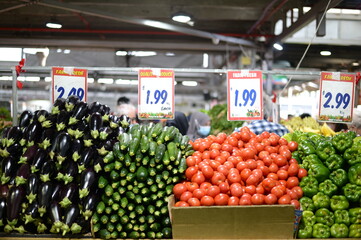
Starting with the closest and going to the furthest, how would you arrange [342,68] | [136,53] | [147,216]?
[147,216] < [136,53] < [342,68]

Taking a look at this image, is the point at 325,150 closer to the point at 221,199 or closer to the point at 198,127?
the point at 221,199

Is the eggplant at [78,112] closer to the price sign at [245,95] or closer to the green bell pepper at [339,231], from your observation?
the price sign at [245,95]

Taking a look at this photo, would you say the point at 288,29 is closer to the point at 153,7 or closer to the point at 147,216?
the point at 153,7

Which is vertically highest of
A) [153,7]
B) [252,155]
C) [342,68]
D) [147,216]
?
[153,7]

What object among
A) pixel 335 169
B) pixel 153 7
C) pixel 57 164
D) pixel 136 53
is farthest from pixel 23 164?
pixel 136 53

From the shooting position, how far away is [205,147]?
11.4ft

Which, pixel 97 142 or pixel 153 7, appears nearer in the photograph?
pixel 97 142

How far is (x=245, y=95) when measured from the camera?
176 inches

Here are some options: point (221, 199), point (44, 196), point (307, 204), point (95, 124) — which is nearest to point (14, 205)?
point (44, 196)

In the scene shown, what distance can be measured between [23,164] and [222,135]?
1891 mm

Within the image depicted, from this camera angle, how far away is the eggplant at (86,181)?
117 inches

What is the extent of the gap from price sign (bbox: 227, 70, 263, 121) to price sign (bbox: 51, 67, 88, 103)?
5.83 ft

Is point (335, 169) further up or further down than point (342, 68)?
further down

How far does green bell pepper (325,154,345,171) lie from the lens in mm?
3309
